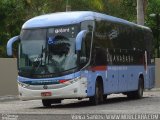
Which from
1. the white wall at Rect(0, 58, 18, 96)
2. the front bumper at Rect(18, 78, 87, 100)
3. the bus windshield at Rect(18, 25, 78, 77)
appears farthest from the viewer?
the white wall at Rect(0, 58, 18, 96)

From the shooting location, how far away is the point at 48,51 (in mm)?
21047

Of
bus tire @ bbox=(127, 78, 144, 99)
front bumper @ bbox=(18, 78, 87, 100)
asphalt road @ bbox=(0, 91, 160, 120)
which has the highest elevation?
front bumper @ bbox=(18, 78, 87, 100)

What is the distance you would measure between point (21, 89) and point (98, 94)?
3.22 m

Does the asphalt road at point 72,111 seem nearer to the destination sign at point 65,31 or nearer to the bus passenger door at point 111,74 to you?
the bus passenger door at point 111,74

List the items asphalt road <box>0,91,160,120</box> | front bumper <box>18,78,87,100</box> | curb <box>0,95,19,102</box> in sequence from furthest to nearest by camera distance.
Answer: curb <box>0,95,19,102</box>
front bumper <box>18,78,87,100</box>
asphalt road <box>0,91,160,120</box>

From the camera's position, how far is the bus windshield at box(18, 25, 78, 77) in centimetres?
2081

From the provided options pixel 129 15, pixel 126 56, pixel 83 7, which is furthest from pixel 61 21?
pixel 129 15

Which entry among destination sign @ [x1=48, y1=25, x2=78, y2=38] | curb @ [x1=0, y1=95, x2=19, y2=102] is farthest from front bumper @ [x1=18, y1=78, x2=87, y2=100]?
curb @ [x1=0, y1=95, x2=19, y2=102]

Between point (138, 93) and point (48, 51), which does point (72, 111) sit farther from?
point (138, 93)

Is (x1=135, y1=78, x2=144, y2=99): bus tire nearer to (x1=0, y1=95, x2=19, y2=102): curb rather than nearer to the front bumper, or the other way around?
(x1=0, y1=95, x2=19, y2=102): curb

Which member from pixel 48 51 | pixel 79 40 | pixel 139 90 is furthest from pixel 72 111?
pixel 139 90

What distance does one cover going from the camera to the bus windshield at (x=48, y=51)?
20812mm

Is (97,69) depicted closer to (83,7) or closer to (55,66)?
(55,66)

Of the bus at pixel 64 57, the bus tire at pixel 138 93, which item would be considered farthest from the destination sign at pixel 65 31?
the bus tire at pixel 138 93
